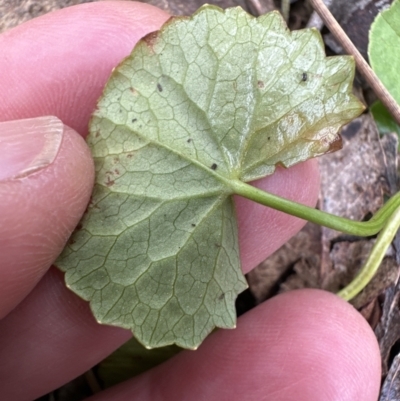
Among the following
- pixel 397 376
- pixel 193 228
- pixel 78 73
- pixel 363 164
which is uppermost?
pixel 78 73

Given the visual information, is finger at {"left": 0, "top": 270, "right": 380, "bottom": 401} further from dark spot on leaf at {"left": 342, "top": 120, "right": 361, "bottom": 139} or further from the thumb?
dark spot on leaf at {"left": 342, "top": 120, "right": 361, "bottom": 139}

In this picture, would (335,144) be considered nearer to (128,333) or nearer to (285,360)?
(285,360)

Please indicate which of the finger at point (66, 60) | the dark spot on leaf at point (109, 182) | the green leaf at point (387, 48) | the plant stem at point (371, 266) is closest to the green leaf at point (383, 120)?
the green leaf at point (387, 48)

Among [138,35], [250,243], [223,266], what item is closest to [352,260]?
[250,243]

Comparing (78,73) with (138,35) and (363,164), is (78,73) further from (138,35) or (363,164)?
(363,164)

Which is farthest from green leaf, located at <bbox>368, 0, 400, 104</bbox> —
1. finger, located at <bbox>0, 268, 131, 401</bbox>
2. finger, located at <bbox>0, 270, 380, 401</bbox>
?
finger, located at <bbox>0, 268, 131, 401</bbox>

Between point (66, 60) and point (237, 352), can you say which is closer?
point (66, 60)

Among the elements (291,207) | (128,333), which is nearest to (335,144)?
(291,207)
